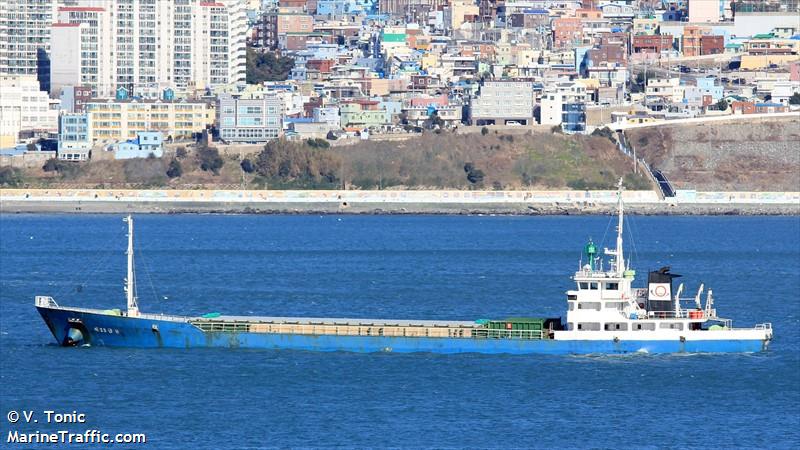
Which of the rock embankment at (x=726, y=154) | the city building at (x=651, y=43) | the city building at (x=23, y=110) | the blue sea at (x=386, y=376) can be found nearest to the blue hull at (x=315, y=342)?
the blue sea at (x=386, y=376)

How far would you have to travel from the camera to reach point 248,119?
140 metres

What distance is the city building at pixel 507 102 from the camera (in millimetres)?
144500

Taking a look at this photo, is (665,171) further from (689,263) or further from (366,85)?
(689,263)

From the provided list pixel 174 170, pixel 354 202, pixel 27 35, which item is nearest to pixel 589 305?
pixel 354 202

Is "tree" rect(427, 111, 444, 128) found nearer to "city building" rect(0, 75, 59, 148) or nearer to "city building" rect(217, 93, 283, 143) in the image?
"city building" rect(217, 93, 283, 143)

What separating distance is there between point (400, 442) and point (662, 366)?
417 inches

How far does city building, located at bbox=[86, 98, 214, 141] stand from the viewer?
142 meters

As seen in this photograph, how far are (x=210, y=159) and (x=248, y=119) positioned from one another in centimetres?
688

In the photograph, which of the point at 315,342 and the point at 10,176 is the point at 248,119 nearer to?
the point at 10,176

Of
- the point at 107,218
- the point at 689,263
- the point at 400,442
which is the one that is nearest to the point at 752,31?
the point at 107,218

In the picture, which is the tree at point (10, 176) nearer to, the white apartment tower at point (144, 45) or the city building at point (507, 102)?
the white apartment tower at point (144, 45)

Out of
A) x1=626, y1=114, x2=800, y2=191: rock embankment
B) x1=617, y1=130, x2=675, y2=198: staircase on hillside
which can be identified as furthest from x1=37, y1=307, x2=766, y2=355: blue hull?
x1=626, y1=114, x2=800, y2=191: rock embankment

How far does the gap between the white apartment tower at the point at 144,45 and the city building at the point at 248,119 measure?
17.9 meters

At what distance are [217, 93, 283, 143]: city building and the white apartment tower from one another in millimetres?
17928
